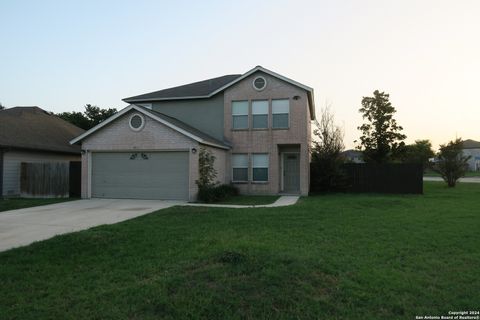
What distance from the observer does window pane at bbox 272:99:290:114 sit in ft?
59.1

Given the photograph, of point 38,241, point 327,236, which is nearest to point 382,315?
point 327,236

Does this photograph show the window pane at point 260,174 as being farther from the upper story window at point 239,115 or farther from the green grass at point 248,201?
the green grass at point 248,201

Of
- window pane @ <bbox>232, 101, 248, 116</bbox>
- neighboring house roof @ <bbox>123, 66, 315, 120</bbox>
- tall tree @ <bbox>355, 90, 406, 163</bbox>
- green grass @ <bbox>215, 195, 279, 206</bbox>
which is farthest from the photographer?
tall tree @ <bbox>355, 90, 406, 163</bbox>

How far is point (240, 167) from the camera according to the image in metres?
18.7

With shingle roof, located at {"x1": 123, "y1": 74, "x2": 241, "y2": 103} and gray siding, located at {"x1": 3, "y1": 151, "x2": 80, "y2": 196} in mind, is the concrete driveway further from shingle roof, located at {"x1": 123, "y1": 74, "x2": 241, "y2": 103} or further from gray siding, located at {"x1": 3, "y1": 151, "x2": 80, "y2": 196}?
shingle roof, located at {"x1": 123, "y1": 74, "x2": 241, "y2": 103}

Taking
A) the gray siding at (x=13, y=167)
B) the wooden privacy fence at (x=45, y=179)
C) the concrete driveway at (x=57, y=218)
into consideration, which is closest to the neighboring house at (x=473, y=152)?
the wooden privacy fence at (x=45, y=179)

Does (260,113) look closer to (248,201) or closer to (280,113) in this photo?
(280,113)

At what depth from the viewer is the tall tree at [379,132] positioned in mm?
32562

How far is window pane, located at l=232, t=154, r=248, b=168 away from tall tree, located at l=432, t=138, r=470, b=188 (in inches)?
636

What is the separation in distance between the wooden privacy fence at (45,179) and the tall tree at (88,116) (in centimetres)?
1975

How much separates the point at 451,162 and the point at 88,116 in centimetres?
3549

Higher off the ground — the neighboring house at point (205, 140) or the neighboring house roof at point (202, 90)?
the neighboring house roof at point (202, 90)

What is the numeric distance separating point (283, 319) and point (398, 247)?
3787 mm

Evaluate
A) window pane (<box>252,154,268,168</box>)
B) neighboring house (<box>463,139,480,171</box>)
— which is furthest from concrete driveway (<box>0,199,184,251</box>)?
neighboring house (<box>463,139,480,171</box>)
